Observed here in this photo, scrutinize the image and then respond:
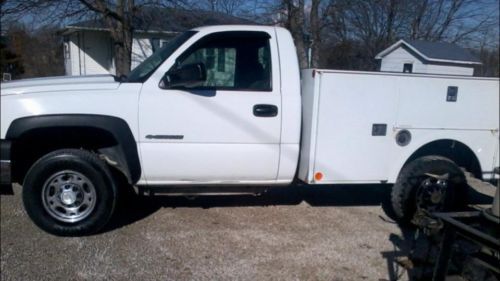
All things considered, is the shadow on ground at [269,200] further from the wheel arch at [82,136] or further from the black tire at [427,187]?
the wheel arch at [82,136]

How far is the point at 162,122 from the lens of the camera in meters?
4.00

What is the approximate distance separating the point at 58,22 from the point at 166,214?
11.1m

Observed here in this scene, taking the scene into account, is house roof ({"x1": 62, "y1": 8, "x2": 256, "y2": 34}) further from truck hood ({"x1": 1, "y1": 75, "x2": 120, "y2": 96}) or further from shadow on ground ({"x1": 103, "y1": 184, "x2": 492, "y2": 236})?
truck hood ({"x1": 1, "y1": 75, "x2": 120, "y2": 96})

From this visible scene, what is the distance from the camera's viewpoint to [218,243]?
4086 millimetres

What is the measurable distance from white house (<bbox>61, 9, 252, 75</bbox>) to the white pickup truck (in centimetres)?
238

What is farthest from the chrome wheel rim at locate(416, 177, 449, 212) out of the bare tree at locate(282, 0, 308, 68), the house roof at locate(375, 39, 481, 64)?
the bare tree at locate(282, 0, 308, 68)

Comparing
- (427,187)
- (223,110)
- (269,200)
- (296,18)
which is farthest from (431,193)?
(296,18)

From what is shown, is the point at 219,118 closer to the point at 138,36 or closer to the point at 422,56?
the point at 138,36

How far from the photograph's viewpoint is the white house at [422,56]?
16.2 metres

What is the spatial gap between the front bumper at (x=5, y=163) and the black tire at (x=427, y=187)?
3.83 metres

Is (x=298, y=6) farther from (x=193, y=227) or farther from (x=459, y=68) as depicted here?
(x=193, y=227)

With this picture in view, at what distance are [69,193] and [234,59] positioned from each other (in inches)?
82.5

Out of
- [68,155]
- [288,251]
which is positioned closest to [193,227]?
[288,251]

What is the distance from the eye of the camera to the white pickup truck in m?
3.93
